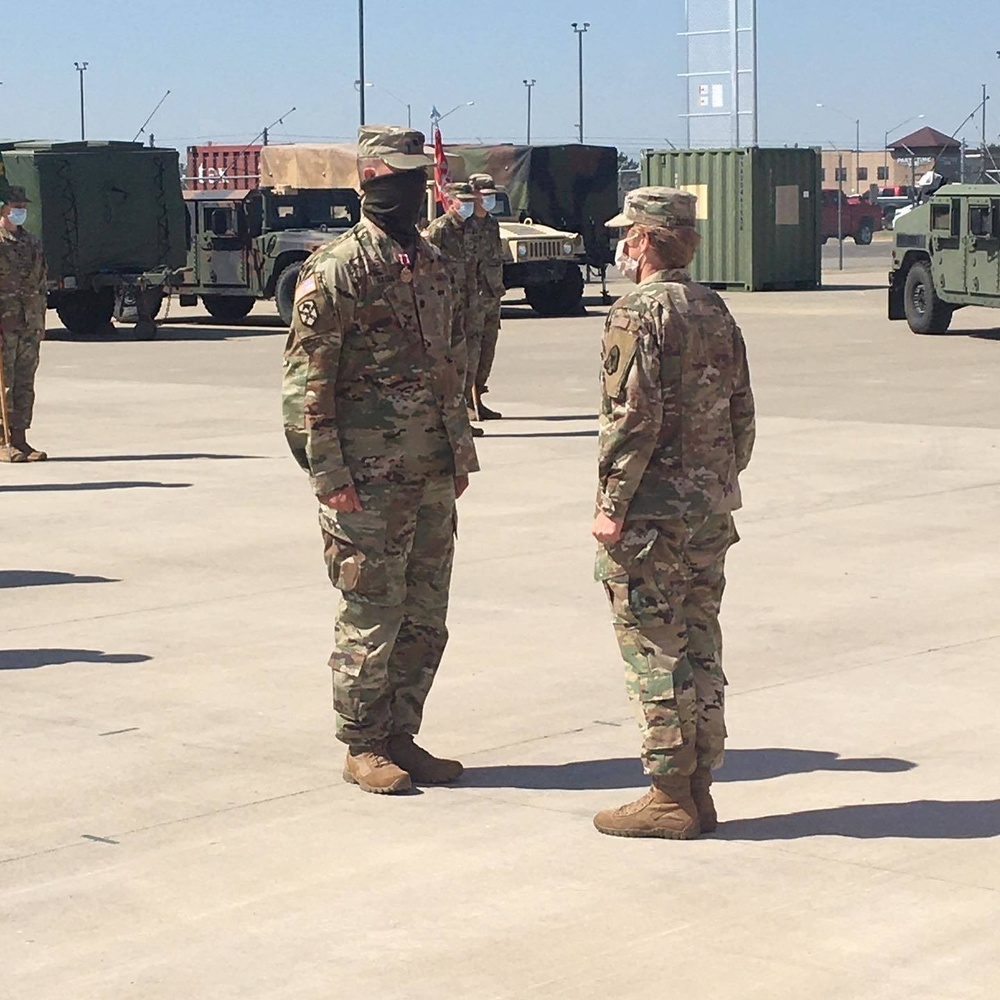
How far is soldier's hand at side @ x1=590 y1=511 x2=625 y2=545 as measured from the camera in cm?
541

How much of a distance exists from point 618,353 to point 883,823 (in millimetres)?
1454

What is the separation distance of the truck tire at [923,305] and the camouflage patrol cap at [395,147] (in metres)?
19.0

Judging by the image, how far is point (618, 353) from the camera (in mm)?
5383

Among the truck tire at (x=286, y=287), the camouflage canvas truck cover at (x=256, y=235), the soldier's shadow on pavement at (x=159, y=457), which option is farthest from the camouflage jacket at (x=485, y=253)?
the camouflage canvas truck cover at (x=256, y=235)

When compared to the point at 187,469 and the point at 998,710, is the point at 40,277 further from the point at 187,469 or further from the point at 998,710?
the point at 998,710

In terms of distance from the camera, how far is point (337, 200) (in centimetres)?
2908

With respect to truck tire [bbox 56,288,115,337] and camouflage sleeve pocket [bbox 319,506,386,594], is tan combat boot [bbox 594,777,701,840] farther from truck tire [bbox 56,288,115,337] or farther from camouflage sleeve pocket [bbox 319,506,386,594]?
truck tire [bbox 56,288,115,337]

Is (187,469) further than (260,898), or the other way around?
(187,469)

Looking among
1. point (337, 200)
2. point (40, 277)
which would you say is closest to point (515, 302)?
point (337, 200)

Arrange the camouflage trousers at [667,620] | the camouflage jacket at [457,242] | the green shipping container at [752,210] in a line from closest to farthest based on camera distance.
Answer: the camouflage trousers at [667,620] → the camouflage jacket at [457,242] → the green shipping container at [752,210]

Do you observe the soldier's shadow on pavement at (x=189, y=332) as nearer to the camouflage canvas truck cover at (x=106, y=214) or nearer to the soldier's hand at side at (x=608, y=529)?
the camouflage canvas truck cover at (x=106, y=214)

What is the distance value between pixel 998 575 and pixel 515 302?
78.6ft

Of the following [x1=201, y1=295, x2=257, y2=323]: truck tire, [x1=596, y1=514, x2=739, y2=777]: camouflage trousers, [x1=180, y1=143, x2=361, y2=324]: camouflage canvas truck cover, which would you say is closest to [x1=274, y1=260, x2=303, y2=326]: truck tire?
[x1=180, y1=143, x2=361, y2=324]: camouflage canvas truck cover

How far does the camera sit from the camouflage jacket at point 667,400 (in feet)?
17.6
